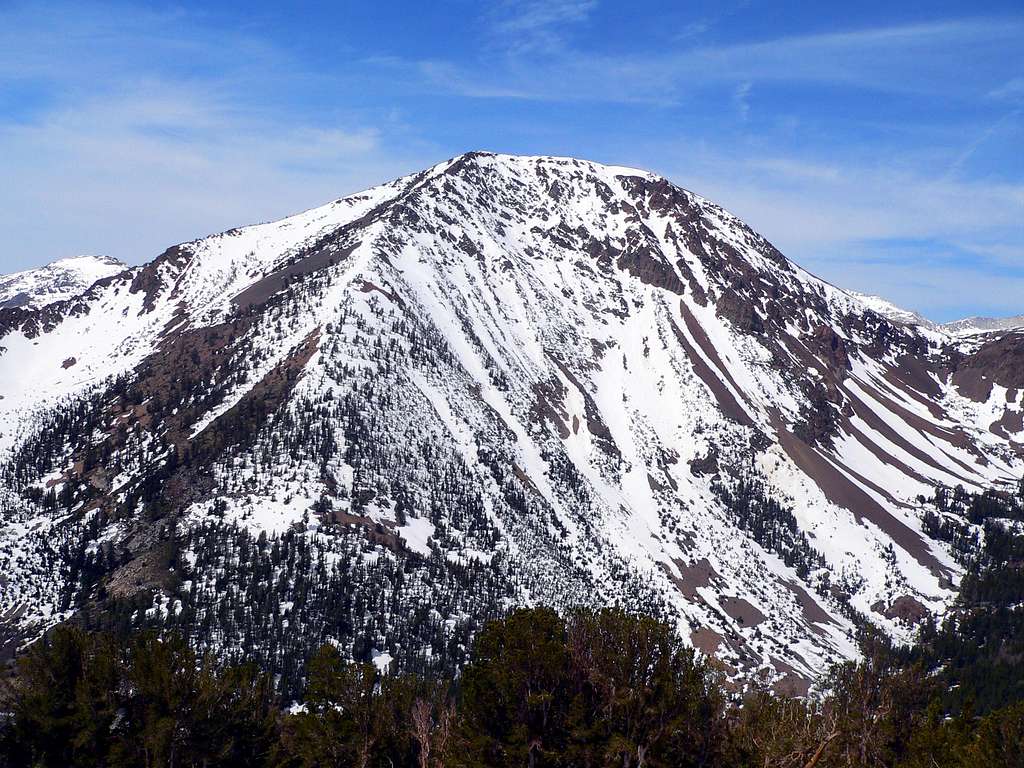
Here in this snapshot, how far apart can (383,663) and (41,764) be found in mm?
106658

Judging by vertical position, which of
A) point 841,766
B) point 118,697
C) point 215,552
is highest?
point 215,552

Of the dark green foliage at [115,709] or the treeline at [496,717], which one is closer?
the treeline at [496,717]

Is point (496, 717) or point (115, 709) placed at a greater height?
point (115, 709)

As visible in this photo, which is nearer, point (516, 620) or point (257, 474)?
point (516, 620)

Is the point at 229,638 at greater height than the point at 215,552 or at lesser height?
lesser

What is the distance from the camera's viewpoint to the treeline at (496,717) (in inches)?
1992

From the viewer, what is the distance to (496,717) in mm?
53219

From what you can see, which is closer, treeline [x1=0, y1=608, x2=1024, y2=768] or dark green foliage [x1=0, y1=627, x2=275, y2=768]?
treeline [x1=0, y1=608, x2=1024, y2=768]

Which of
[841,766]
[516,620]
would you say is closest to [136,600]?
[516,620]

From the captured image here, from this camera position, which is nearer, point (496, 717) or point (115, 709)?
point (496, 717)

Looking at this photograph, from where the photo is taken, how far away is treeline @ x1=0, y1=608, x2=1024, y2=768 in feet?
166

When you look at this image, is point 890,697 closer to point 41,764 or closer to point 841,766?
point 841,766

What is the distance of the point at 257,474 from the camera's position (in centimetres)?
19538

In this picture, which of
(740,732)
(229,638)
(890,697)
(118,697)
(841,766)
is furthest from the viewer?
(229,638)
